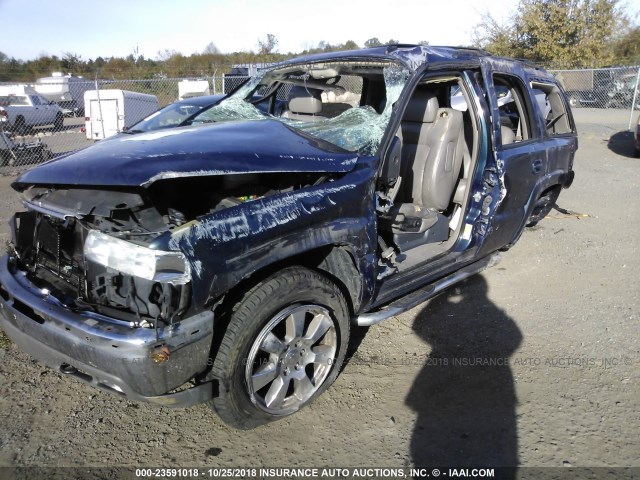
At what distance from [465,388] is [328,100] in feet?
8.06

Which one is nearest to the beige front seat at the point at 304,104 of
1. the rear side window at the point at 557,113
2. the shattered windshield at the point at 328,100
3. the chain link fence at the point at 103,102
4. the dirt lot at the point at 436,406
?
the shattered windshield at the point at 328,100

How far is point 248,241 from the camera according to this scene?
2.27m

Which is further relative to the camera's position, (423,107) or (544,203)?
(544,203)

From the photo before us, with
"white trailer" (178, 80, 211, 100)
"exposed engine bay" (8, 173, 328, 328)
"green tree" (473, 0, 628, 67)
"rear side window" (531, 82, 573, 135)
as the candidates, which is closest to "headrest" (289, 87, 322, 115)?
"exposed engine bay" (8, 173, 328, 328)

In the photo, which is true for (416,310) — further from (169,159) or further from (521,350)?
(169,159)

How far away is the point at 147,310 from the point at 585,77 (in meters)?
21.7

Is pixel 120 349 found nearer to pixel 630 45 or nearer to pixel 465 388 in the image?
pixel 465 388

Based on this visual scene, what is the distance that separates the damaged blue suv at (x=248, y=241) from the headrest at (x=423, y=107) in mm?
11

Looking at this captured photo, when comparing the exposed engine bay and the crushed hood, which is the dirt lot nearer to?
the exposed engine bay

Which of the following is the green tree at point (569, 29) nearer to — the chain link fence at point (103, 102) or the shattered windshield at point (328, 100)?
the chain link fence at point (103, 102)

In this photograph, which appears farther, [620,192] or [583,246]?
[620,192]

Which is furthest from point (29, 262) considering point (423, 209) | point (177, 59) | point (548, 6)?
point (177, 59)

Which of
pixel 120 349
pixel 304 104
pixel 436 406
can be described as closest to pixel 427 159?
pixel 304 104

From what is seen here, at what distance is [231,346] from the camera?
7.67 feet
